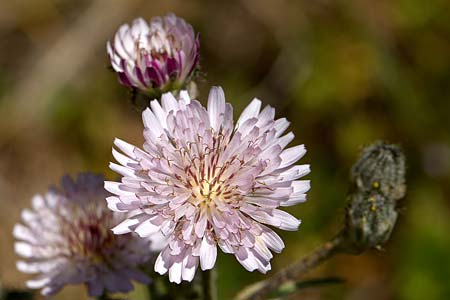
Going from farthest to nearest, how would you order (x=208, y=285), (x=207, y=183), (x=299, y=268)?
(x=299, y=268)
(x=208, y=285)
(x=207, y=183)

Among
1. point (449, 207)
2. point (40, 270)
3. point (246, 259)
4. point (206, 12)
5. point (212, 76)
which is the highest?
point (206, 12)

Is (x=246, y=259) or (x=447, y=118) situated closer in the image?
(x=246, y=259)

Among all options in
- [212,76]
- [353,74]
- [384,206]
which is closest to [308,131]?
[353,74]

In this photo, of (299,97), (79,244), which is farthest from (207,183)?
(299,97)

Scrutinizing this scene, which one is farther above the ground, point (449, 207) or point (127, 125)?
point (127, 125)

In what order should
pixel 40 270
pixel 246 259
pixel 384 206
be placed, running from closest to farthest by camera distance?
pixel 246 259 < pixel 384 206 < pixel 40 270

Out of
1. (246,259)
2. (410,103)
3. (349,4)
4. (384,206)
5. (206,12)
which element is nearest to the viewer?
(246,259)

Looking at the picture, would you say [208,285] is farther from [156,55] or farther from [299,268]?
[156,55]

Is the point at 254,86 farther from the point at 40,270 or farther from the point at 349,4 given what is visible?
the point at 40,270
